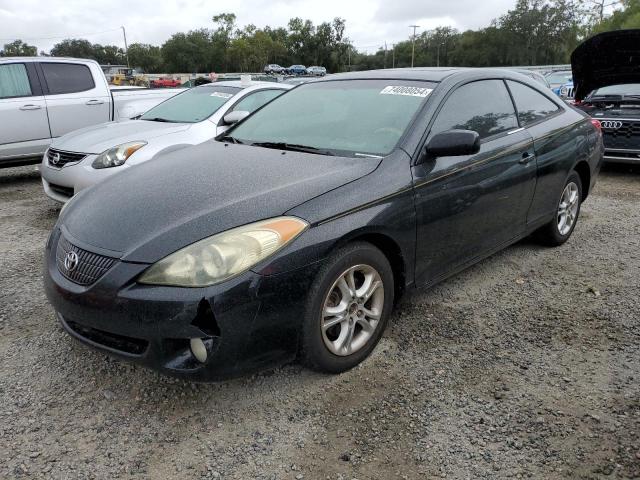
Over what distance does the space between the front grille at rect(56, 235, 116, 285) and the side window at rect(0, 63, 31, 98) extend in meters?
5.79

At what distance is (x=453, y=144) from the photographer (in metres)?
2.86

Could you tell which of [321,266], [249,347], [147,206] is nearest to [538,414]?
[321,266]

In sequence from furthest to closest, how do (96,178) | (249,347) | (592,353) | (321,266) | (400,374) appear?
1. (96,178)
2. (592,353)
3. (400,374)
4. (321,266)
5. (249,347)

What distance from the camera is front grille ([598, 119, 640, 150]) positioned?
7473 millimetres

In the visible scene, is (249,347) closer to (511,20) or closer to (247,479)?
(247,479)

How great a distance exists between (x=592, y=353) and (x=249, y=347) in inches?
76.6

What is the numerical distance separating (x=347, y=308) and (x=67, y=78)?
6.84m

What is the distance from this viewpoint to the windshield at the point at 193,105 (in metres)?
6.20

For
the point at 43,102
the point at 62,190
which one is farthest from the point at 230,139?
the point at 43,102

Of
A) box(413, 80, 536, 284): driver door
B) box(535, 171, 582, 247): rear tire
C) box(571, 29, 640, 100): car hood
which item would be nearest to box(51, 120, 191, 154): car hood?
box(413, 80, 536, 284): driver door

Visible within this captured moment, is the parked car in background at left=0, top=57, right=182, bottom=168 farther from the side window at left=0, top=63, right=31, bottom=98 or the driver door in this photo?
the driver door

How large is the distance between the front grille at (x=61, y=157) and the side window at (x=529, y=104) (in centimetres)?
403

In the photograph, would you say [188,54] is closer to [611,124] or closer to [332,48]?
[332,48]

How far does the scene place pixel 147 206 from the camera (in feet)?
8.49
